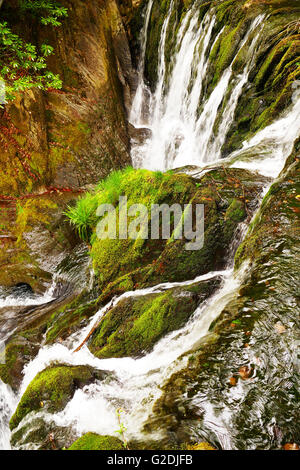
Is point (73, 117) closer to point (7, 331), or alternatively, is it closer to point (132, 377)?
point (7, 331)

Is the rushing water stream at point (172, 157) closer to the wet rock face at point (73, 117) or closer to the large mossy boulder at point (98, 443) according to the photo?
the large mossy boulder at point (98, 443)

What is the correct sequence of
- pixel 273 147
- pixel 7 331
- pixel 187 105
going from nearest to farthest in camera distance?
pixel 7 331 < pixel 273 147 < pixel 187 105

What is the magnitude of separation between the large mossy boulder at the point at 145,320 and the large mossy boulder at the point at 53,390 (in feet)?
1.07

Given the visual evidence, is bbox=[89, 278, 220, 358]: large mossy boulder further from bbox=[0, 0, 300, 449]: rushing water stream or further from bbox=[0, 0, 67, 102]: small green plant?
bbox=[0, 0, 67, 102]: small green plant


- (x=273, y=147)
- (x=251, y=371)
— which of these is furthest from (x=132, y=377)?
(x=273, y=147)

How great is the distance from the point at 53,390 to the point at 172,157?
678 centimetres

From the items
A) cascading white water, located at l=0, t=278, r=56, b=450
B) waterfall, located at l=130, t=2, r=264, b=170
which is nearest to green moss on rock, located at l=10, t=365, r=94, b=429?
cascading white water, located at l=0, t=278, r=56, b=450

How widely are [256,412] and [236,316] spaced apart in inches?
29.1

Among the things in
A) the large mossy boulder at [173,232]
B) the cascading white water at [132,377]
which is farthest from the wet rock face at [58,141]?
the cascading white water at [132,377]

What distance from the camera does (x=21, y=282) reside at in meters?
5.12

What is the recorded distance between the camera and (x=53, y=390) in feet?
9.84

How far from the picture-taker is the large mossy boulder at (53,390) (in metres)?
2.93

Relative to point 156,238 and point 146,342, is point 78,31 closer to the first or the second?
point 156,238
